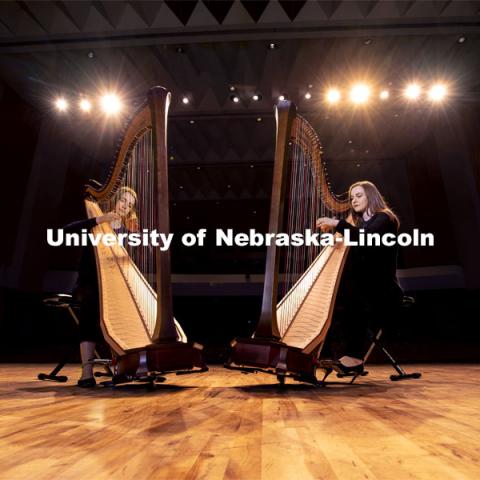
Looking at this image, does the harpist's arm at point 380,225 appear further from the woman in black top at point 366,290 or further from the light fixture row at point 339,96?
the light fixture row at point 339,96

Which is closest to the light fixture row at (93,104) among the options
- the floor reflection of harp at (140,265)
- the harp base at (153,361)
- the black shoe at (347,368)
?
the floor reflection of harp at (140,265)

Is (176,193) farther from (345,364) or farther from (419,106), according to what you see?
(345,364)

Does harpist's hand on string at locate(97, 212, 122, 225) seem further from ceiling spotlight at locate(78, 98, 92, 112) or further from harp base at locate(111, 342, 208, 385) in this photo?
ceiling spotlight at locate(78, 98, 92, 112)

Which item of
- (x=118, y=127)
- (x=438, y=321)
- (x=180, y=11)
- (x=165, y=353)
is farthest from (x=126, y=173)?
(x=438, y=321)

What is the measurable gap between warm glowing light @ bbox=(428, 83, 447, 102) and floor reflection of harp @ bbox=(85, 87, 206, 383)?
4874mm

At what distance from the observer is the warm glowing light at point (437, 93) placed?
6.39 m

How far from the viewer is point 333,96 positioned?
6578 millimetres

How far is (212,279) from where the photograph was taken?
9.04 metres

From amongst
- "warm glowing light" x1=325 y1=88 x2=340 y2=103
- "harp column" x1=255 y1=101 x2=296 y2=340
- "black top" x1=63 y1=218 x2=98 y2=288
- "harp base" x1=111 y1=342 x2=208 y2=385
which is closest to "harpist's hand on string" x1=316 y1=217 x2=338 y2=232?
"harp column" x1=255 y1=101 x2=296 y2=340

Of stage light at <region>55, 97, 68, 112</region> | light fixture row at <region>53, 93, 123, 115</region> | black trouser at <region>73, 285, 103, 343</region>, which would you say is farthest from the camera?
stage light at <region>55, 97, 68, 112</region>

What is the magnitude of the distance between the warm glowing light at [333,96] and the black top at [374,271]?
3825 millimetres

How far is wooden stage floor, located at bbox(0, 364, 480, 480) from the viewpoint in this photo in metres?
1.06

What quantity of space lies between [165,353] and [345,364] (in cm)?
115

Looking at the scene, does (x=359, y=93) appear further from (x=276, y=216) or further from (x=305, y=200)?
(x=276, y=216)
